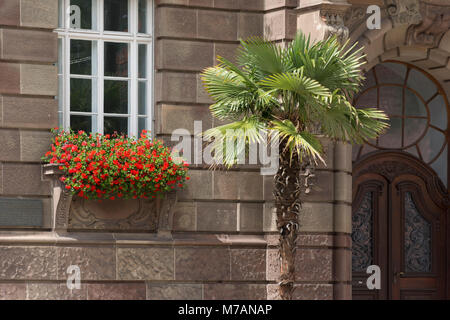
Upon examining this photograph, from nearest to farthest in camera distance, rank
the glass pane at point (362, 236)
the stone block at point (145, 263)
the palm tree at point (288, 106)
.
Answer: the palm tree at point (288, 106)
the stone block at point (145, 263)
the glass pane at point (362, 236)

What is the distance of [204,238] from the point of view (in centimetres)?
1445

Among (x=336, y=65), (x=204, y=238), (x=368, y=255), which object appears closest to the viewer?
(x=336, y=65)

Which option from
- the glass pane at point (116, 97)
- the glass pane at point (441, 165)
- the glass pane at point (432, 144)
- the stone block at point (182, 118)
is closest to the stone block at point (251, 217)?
the stone block at point (182, 118)

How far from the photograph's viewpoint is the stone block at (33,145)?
13.8 meters

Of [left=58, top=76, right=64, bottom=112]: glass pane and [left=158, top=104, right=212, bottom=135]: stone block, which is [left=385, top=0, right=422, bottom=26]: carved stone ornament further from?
[left=58, top=76, right=64, bottom=112]: glass pane

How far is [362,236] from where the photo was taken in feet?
53.7

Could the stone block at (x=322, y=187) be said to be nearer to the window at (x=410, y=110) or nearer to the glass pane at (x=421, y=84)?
the window at (x=410, y=110)

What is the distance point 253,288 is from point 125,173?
261 centimetres

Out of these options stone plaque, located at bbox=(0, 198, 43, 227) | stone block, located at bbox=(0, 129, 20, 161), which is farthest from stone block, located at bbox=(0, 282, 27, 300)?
stone block, located at bbox=(0, 129, 20, 161)

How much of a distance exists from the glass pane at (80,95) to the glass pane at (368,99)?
454 cm

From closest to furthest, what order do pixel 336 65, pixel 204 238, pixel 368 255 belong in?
1. pixel 336 65
2. pixel 204 238
3. pixel 368 255
